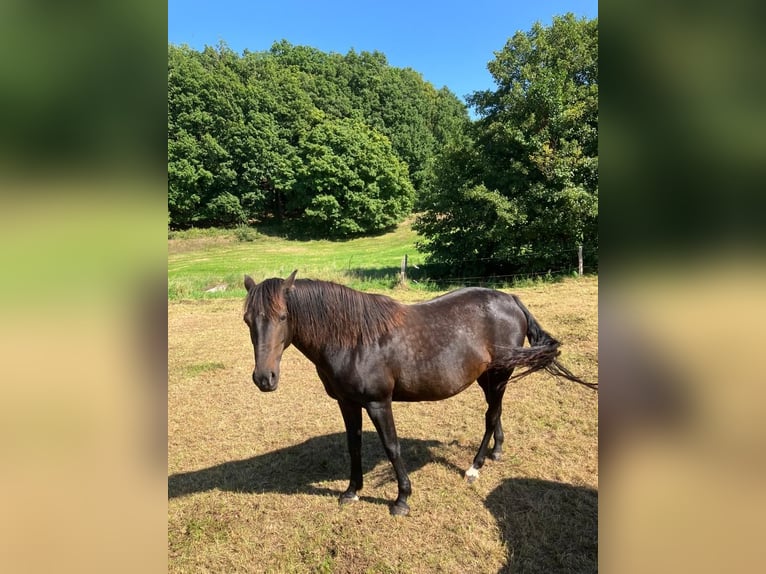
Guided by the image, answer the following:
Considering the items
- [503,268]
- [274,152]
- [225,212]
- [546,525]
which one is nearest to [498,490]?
[546,525]

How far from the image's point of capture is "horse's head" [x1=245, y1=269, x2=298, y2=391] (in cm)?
253

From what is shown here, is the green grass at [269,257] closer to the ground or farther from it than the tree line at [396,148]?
closer to the ground

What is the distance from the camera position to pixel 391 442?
303cm

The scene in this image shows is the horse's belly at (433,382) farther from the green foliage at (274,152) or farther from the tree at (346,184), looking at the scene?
the tree at (346,184)

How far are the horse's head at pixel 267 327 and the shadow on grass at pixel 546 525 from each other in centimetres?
194

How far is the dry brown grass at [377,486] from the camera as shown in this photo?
269 centimetres

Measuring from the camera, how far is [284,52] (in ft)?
163

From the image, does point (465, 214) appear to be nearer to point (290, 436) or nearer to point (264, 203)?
point (290, 436)

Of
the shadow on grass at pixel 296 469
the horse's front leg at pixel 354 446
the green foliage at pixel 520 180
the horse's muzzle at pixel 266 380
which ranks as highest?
the green foliage at pixel 520 180

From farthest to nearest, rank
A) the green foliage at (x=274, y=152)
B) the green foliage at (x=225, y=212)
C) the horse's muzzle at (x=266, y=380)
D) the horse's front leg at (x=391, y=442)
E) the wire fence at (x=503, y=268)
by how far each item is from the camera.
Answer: the green foliage at (x=225, y=212) → the green foliage at (x=274, y=152) → the wire fence at (x=503, y=268) → the horse's front leg at (x=391, y=442) → the horse's muzzle at (x=266, y=380)

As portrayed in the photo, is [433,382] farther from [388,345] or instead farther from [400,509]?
[400,509]

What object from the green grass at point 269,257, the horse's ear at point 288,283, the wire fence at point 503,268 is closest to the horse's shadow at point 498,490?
the horse's ear at point 288,283
